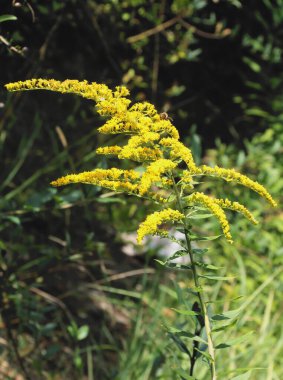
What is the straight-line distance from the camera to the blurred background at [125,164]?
2.37 metres

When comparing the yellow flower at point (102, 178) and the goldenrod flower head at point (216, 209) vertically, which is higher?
the yellow flower at point (102, 178)

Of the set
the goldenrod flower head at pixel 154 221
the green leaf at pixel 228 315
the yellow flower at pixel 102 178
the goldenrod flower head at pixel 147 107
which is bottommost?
the green leaf at pixel 228 315

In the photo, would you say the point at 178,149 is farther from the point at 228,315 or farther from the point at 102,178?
the point at 228,315

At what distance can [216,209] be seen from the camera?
1.17 metres

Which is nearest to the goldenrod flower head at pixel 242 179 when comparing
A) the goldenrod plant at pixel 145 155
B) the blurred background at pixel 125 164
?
the goldenrod plant at pixel 145 155

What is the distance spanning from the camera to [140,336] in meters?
2.54

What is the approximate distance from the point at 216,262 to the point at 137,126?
206 cm

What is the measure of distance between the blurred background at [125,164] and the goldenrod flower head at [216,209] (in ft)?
2.58

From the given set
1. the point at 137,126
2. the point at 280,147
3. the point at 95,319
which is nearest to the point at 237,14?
the point at 280,147

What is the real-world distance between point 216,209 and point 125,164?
166 centimetres

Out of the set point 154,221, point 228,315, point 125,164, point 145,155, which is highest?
point 125,164

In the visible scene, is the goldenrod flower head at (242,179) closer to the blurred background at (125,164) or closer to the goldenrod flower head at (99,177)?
the goldenrod flower head at (99,177)

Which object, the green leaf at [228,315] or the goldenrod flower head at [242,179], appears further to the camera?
the green leaf at [228,315]

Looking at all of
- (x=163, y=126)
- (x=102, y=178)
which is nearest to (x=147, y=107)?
(x=163, y=126)
